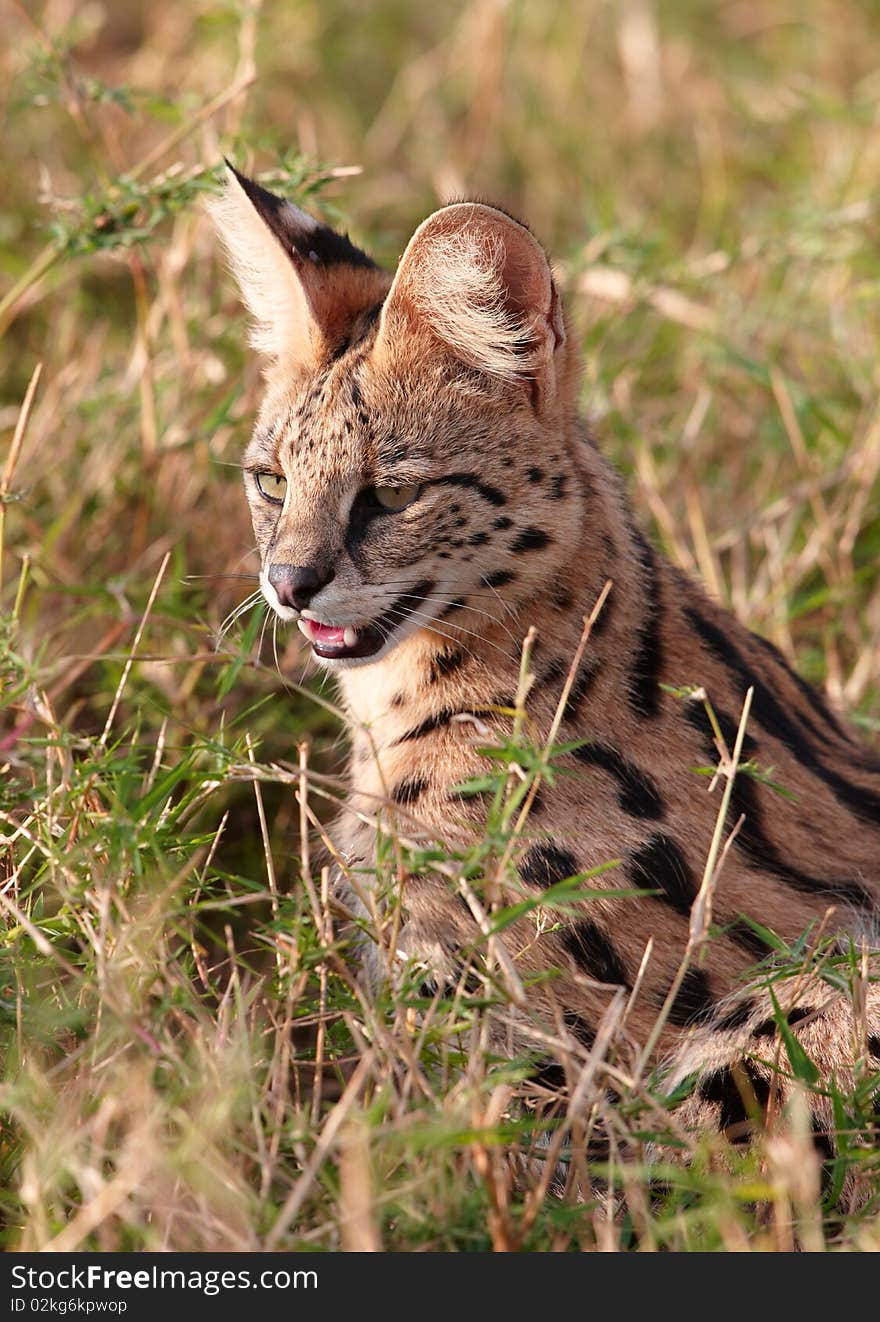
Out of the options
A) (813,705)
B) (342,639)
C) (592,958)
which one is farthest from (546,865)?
(813,705)

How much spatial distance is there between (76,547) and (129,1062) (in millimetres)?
2626

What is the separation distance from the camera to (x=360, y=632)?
11.5 feet

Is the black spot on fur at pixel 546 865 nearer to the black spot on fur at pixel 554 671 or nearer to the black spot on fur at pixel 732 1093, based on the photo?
the black spot on fur at pixel 554 671

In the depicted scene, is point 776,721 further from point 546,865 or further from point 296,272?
point 296,272

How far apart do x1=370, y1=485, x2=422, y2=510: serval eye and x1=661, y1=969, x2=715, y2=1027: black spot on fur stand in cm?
123

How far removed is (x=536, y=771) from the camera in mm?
2951

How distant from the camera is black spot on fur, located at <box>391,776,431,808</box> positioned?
11.7 feet

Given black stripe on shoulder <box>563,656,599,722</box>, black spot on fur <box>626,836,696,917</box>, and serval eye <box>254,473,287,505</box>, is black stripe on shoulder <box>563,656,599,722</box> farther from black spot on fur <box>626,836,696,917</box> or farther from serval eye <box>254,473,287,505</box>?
serval eye <box>254,473,287,505</box>

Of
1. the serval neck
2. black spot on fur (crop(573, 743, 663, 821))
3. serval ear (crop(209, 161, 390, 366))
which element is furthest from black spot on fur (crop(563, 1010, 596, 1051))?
serval ear (crop(209, 161, 390, 366))

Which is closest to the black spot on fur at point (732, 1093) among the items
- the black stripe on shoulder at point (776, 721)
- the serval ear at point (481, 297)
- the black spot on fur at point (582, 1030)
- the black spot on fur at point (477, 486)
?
the black spot on fur at point (582, 1030)

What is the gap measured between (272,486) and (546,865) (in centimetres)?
112

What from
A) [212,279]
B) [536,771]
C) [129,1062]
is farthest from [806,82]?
[129,1062]
